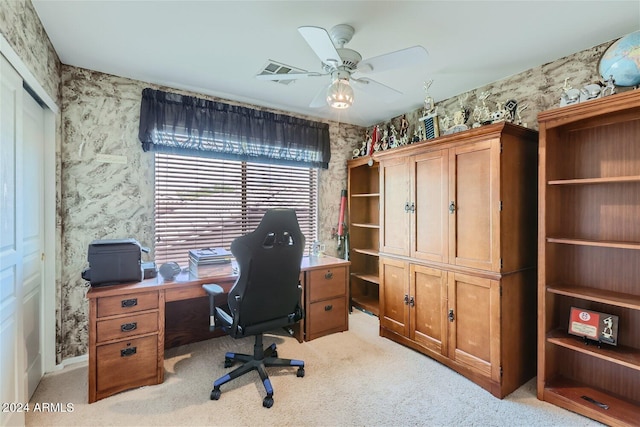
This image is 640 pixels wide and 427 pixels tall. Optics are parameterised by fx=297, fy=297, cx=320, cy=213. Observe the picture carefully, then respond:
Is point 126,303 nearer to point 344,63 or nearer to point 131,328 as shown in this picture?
point 131,328

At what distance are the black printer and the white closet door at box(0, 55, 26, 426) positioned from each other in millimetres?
419

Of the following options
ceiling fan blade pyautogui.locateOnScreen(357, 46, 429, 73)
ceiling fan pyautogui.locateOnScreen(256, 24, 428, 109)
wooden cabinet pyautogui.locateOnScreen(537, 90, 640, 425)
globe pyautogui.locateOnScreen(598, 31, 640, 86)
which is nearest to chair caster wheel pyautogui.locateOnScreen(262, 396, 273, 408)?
wooden cabinet pyautogui.locateOnScreen(537, 90, 640, 425)

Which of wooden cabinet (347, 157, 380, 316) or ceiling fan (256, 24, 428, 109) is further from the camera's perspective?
wooden cabinet (347, 157, 380, 316)

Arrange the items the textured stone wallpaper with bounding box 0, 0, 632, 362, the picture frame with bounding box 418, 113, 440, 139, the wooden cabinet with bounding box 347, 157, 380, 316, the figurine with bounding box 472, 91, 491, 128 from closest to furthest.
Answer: the textured stone wallpaper with bounding box 0, 0, 632, 362 → the figurine with bounding box 472, 91, 491, 128 → the picture frame with bounding box 418, 113, 440, 139 → the wooden cabinet with bounding box 347, 157, 380, 316

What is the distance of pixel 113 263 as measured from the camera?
83.6 inches

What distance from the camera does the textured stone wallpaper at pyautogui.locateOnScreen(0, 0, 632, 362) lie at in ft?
7.69

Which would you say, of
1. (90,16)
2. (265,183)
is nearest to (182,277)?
(265,183)

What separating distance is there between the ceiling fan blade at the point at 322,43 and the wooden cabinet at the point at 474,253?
47.9 inches

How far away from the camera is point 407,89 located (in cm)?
289

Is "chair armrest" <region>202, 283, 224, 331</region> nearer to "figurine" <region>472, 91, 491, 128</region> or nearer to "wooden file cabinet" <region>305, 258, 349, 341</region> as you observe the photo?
"wooden file cabinet" <region>305, 258, 349, 341</region>

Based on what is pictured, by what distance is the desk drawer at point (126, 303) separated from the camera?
2.02 m

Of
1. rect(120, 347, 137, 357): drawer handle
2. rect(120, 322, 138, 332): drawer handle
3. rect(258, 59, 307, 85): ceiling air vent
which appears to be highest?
rect(258, 59, 307, 85): ceiling air vent

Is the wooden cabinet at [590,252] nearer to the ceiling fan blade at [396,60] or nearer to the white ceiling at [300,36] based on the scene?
the white ceiling at [300,36]

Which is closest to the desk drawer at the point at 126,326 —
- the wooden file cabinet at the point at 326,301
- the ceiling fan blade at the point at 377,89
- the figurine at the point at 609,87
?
the wooden file cabinet at the point at 326,301
